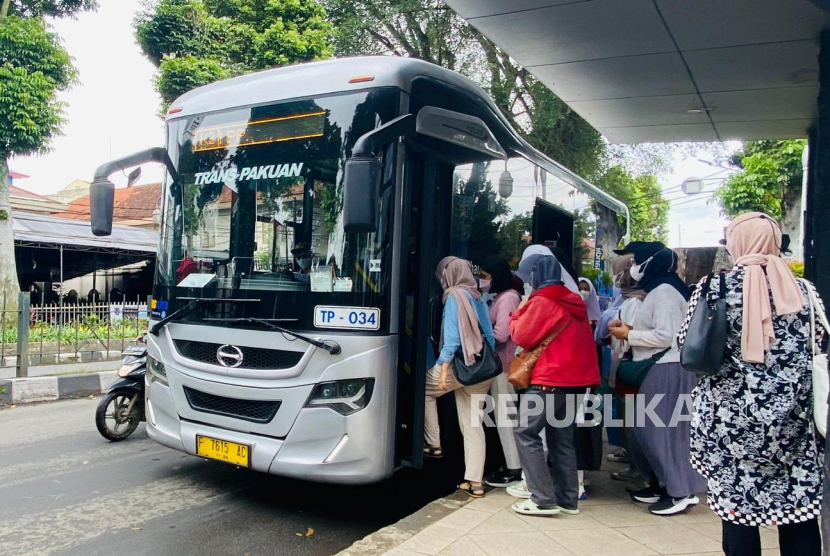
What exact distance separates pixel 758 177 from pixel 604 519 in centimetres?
1623

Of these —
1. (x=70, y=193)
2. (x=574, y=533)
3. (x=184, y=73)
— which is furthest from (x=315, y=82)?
(x=70, y=193)

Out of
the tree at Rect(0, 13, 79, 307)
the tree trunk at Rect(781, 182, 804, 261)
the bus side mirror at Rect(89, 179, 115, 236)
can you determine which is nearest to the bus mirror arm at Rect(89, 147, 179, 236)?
the bus side mirror at Rect(89, 179, 115, 236)

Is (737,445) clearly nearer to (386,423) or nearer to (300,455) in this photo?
(386,423)

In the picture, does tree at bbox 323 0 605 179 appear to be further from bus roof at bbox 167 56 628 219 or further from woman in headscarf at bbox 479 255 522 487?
bus roof at bbox 167 56 628 219

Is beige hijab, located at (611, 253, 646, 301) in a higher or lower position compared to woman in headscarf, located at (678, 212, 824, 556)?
higher

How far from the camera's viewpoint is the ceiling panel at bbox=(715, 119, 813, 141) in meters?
7.80

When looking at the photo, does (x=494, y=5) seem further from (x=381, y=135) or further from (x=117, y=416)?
(x=117, y=416)

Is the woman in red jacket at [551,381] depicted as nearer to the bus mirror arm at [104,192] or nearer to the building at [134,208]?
the bus mirror arm at [104,192]

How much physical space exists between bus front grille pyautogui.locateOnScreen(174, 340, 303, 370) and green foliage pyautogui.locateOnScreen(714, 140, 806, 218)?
15858 mm

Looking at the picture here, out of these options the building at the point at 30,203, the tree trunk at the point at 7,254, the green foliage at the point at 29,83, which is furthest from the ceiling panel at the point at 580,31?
the building at the point at 30,203

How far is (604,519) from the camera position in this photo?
435cm

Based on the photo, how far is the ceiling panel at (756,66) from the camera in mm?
5246

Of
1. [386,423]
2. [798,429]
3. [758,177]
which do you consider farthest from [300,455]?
[758,177]

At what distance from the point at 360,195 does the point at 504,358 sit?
6.66 ft
